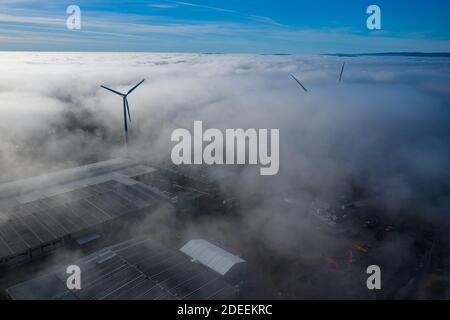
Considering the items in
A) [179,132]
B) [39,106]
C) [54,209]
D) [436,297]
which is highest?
[39,106]

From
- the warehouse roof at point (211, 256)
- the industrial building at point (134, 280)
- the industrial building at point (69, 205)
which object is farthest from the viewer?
the industrial building at point (69, 205)

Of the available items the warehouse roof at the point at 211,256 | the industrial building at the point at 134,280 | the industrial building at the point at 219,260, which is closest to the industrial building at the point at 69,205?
the industrial building at the point at 134,280

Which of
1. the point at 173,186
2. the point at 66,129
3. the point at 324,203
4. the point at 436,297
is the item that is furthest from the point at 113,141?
the point at 436,297

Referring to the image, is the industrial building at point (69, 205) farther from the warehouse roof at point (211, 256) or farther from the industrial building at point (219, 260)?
the industrial building at point (219, 260)

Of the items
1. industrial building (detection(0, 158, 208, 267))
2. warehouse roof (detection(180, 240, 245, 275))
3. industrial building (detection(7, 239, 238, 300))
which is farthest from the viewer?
industrial building (detection(0, 158, 208, 267))

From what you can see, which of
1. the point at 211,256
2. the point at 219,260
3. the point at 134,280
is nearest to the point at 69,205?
the point at 134,280

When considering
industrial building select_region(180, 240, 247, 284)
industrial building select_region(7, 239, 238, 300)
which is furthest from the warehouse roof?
industrial building select_region(7, 239, 238, 300)

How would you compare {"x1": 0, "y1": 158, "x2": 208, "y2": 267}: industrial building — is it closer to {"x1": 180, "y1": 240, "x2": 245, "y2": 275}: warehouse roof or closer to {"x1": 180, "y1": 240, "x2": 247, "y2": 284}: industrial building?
{"x1": 180, "y1": 240, "x2": 245, "y2": 275}: warehouse roof

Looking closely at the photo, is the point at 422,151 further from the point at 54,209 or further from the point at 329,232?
the point at 54,209

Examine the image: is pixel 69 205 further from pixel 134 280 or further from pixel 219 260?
pixel 219 260
